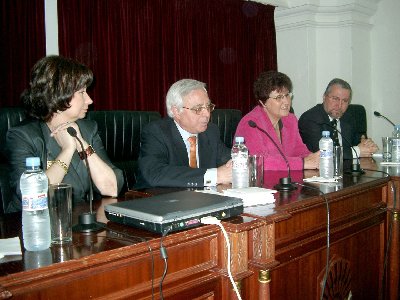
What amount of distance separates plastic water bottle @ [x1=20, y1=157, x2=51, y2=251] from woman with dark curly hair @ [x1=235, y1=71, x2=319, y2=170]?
1593mm

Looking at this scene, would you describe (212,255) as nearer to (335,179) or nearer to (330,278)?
(330,278)

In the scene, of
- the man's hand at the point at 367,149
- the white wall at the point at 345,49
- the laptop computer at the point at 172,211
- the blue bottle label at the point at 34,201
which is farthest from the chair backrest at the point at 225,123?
the blue bottle label at the point at 34,201

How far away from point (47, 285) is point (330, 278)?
1.28 meters

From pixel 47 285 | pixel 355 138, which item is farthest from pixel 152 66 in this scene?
pixel 47 285

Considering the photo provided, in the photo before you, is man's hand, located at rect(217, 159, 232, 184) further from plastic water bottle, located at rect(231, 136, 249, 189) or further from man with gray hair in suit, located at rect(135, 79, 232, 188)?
plastic water bottle, located at rect(231, 136, 249, 189)

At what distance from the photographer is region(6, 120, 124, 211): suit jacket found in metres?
1.75

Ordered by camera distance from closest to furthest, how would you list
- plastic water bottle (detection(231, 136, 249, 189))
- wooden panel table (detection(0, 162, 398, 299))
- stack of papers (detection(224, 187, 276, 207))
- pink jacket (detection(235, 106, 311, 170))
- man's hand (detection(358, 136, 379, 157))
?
wooden panel table (detection(0, 162, 398, 299))
stack of papers (detection(224, 187, 276, 207))
plastic water bottle (detection(231, 136, 249, 189))
pink jacket (detection(235, 106, 311, 170))
man's hand (detection(358, 136, 379, 157))

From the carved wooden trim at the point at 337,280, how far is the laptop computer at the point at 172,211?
74 centimetres

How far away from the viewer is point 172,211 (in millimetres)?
1112

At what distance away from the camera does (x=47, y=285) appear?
88cm

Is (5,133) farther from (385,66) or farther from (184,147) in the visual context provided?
(385,66)

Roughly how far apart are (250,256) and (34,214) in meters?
0.65

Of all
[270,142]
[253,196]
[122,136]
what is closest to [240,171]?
[253,196]

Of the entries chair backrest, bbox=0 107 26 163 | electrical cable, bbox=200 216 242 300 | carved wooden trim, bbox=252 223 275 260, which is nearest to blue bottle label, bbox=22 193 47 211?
electrical cable, bbox=200 216 242 300
